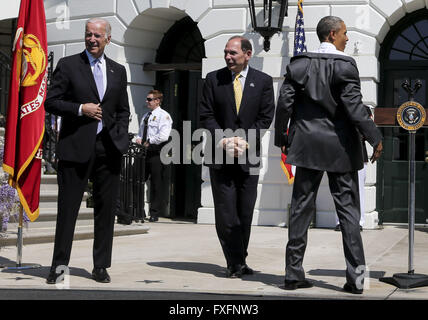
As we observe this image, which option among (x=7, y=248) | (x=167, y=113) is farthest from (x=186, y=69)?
(x=7, y=248)

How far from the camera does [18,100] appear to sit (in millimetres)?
7633

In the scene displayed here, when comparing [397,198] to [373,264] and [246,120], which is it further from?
[246,120]

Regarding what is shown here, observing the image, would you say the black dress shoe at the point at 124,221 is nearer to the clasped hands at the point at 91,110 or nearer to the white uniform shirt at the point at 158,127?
the white uniform shirt at the point at 158,127

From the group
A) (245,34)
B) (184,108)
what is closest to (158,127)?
(184,108)

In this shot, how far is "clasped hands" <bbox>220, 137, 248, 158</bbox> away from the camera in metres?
7.12

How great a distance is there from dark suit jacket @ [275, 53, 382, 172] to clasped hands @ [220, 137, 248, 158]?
27.4 inches

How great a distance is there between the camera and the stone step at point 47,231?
9.25 metres

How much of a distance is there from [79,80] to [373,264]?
3383mm

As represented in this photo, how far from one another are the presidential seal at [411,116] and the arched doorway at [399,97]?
6.09 metres

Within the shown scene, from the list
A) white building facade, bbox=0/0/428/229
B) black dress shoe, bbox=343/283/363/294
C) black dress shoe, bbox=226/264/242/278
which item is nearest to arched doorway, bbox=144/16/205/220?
white building facade, bbox=0/0/428/229

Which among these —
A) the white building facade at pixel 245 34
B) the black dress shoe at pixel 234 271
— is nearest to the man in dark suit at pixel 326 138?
the black dress shoe at pixel 234 271

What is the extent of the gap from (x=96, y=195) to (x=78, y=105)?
76cm

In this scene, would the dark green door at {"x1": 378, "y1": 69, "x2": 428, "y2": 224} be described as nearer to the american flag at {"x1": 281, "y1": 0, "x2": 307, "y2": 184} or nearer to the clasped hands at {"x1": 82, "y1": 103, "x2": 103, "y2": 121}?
the american flag at {"x1": 281, "y1": 0, "x2": 307, "y2": 184}

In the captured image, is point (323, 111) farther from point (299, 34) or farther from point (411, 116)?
point (299, 34)
